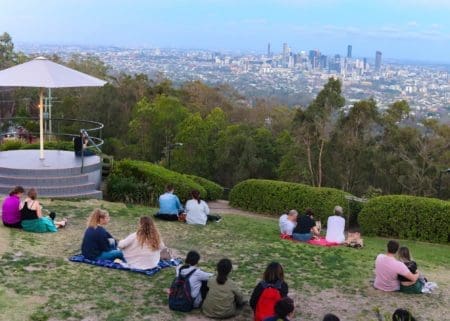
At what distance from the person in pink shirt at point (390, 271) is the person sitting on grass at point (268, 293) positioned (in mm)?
2203

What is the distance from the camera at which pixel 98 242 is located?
8.99 meters

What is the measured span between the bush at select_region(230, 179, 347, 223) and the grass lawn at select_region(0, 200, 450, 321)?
5565mm

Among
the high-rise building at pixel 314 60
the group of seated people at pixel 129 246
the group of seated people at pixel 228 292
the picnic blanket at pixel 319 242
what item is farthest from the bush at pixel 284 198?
the high-rise building at pixel 314 60

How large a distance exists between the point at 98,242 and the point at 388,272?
454 cm

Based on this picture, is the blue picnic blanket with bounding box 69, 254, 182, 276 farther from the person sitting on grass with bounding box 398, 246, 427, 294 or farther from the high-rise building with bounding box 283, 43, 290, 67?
the high-rise building with bounding box 283, 43, 290, 67

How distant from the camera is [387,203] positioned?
16.2 m

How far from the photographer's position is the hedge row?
1683 cm

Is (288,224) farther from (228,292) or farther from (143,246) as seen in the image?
(228,292)

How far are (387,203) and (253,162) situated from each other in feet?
53.7

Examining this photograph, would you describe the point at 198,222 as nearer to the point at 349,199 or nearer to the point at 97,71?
the point at 349,199

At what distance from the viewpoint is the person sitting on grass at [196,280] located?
24.0ft

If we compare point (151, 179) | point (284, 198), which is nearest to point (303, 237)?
point (284, 198)

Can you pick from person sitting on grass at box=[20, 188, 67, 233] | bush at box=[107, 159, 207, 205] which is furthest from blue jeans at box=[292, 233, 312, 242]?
bush at box=[107, 159, 207, 205]

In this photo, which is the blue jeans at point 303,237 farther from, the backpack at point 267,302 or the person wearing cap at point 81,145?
the person wearing cap at point 81,145
